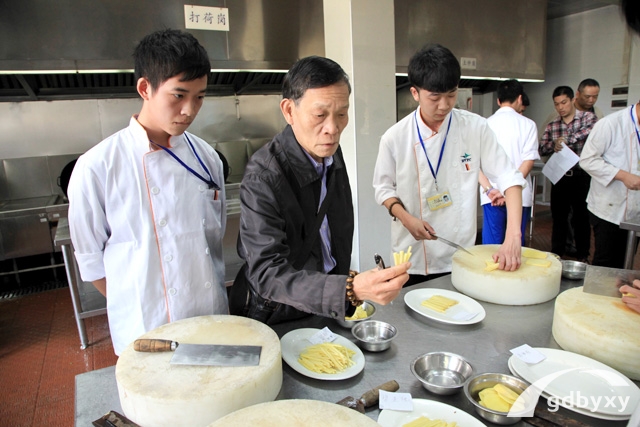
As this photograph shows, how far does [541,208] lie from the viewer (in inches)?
264

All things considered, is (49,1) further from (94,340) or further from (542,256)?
(542,256)

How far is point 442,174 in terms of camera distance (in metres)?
2.08

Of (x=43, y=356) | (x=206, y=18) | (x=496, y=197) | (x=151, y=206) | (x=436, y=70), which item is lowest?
(x=43, y=356)

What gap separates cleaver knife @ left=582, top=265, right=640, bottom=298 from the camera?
4.55 feet

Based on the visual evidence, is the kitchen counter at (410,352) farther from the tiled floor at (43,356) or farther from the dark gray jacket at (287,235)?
the tiled floor at (43,356)

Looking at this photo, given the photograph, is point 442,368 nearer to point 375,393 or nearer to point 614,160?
point 375,393

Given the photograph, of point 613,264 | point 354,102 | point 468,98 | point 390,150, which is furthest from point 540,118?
point 390,150

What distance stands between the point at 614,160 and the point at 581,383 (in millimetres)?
2570

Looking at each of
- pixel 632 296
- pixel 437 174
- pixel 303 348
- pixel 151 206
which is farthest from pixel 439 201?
pixel 151 206

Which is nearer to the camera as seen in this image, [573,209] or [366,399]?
[366,399]

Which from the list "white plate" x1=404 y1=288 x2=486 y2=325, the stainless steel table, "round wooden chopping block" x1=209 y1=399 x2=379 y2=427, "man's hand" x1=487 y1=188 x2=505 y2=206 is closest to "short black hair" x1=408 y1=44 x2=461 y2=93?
"white plate" x1=404 y1=288 x2=486 y2=325

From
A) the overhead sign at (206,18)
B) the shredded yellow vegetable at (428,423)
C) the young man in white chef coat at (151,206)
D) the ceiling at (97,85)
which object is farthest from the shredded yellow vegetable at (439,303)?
the ceiling at (97,85)

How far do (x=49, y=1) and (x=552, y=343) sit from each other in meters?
4.25

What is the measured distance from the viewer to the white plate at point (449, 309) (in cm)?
143
